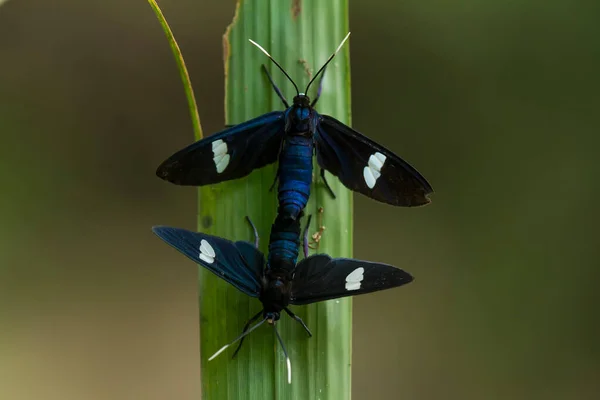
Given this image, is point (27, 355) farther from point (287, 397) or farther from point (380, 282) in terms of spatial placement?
point (380, 282)

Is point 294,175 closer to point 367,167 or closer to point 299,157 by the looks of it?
point 299,157

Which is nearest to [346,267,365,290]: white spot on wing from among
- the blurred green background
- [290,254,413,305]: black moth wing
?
[290,254,413,305]: black moth wing

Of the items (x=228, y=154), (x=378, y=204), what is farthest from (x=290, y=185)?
(x=378, y=204)

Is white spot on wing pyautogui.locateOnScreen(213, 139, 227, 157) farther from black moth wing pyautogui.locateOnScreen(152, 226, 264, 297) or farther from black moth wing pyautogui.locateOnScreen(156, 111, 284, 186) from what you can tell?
black moth wing pyautogui.locateOnScreen(152, 226, 264, 297)

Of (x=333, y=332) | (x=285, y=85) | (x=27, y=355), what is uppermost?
(x=285, y=85)

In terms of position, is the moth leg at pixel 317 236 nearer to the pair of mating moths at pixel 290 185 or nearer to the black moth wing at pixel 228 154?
the pair of mating moths at pixel 290 185

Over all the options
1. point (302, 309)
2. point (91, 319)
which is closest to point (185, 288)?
point (91, 319)

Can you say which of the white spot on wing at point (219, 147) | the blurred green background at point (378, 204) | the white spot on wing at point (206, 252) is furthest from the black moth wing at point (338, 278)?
the blurred green background at point (378, 204)
